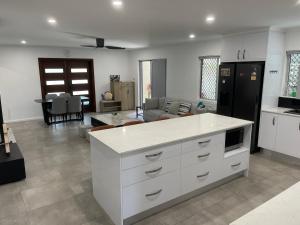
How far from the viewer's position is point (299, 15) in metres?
3.07

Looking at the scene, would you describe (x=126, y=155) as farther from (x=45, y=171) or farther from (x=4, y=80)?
(x=4, y=80)

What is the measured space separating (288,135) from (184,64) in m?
3.56

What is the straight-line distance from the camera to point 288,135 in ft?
12.6

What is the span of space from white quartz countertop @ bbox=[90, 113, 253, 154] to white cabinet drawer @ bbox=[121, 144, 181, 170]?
79 mm

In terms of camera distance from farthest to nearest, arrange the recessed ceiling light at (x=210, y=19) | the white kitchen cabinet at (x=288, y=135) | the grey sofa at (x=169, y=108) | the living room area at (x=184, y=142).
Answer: the grey sofa at (x=169, y=108) → the white kitchen cabinet at (x=288, y=135) → the recessed ceiling light at (x=210, y=19) → the living room area at (x=184, y=142)

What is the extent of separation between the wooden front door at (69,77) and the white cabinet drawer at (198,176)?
20.9ft

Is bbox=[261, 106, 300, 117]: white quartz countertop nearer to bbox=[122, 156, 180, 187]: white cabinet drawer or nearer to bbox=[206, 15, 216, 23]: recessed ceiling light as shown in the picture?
bbox=[206, 15, 216, 23]: recessed ceiling light

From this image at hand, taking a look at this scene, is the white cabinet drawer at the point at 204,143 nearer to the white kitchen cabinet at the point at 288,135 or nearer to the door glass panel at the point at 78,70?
the white kitchen cabinet at the point at 288,135

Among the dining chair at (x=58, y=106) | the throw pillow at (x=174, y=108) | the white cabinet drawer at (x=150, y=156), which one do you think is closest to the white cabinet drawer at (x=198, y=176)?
the white cabinet drawer at (x=150, y=156)

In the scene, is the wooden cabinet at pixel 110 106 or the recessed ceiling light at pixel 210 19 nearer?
the recessed ceiling light at pixel 210 19

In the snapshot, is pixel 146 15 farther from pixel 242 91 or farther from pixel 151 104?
pixel 151 104

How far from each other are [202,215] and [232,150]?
3.52 feet

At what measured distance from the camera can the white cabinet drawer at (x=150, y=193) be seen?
2.20 m

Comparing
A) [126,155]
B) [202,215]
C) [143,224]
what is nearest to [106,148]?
[126,155]
